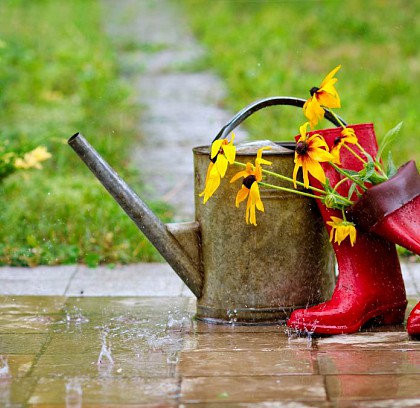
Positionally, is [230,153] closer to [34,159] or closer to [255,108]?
[255,108]

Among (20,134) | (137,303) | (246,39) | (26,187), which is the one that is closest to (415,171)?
(137,303)

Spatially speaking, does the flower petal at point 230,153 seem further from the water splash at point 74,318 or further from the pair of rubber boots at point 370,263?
the water splash at point 74,318

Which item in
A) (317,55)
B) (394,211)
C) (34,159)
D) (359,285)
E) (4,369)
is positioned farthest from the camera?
(317,55)

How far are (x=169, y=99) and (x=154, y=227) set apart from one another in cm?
490

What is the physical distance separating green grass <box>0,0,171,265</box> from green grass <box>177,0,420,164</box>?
3.51ft

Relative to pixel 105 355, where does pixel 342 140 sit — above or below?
above

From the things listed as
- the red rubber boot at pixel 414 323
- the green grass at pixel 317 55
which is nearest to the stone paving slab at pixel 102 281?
the red rubber boot at pixel 414 323

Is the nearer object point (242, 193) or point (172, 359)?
point (172, 359)

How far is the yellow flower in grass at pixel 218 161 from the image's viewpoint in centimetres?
299

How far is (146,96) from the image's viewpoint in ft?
27.0

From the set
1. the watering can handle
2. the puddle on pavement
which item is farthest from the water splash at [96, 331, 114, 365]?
the watering can handle

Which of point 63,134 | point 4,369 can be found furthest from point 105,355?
point 63,134

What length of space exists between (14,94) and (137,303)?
14.9ft

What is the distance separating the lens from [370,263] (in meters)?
3.21
